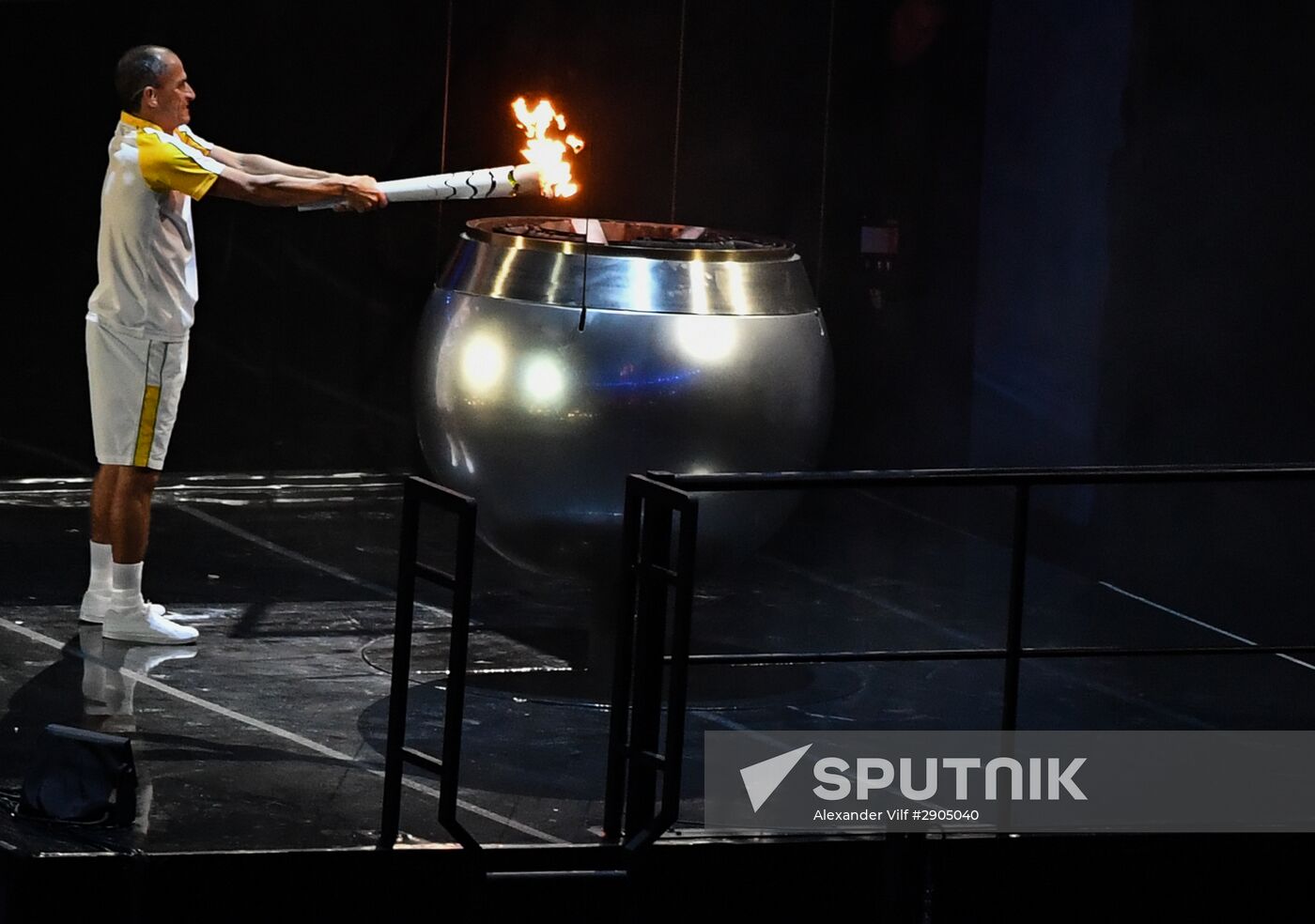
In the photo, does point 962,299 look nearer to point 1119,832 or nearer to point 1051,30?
point 1051,30

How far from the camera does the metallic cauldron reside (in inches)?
244

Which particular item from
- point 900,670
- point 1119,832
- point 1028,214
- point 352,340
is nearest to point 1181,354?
point 1028,214

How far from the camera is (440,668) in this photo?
682cm

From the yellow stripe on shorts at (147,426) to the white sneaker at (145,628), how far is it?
1.46 ft

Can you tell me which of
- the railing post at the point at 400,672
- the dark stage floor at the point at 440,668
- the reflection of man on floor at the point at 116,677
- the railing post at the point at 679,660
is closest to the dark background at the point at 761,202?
the dark stage floor at the point at 440,668

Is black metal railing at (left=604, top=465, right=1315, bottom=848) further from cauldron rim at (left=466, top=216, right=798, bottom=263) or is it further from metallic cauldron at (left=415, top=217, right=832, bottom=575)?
cauldron rim at (left=466, top=216, right=798, bottom=263)

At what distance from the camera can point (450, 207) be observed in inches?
380

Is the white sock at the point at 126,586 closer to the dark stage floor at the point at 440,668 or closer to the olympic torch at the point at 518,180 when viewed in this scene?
the dark stage floor at the point at 440,668

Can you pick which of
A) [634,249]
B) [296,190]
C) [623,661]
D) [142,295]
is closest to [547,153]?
[296,190]

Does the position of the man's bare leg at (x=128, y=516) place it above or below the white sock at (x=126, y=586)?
above

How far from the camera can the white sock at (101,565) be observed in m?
7.05

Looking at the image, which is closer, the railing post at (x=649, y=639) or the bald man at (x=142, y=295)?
the railing post at (x=649, y=639)

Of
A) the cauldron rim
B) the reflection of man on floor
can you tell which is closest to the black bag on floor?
the reflection of man on floor

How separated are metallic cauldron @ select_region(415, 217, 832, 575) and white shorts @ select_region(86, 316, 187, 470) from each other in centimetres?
95
